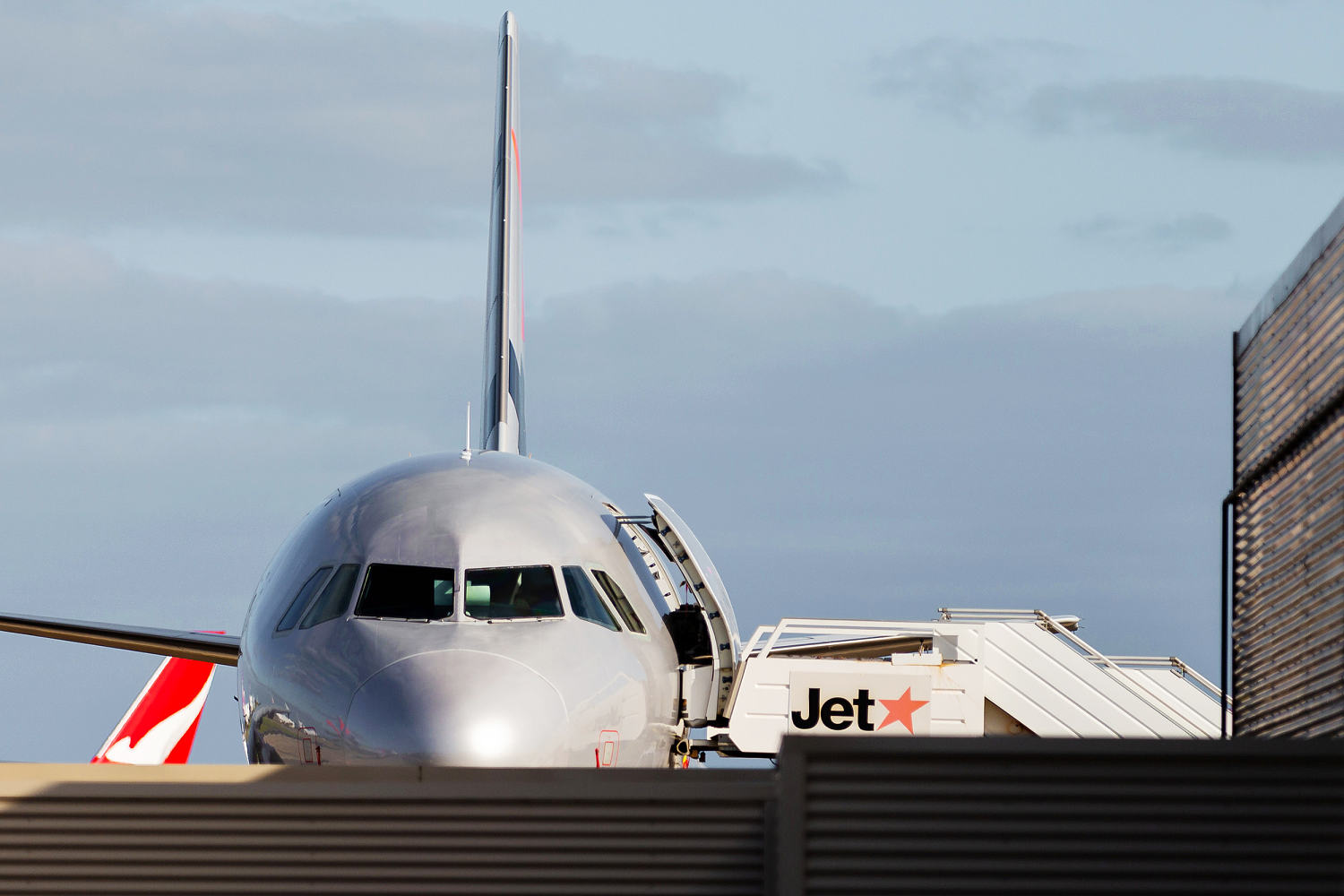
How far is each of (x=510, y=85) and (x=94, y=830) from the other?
23073 mm

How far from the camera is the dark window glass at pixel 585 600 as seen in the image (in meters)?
14.0

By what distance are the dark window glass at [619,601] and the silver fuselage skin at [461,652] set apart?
83mm

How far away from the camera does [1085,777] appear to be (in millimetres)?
8125

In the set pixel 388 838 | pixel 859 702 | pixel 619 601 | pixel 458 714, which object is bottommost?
pixel 388 838

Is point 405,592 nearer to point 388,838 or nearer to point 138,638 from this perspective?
point 388,838

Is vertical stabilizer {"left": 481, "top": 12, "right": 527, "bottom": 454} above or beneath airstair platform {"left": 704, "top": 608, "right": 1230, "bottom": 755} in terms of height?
above

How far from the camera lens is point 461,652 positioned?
1263 cm

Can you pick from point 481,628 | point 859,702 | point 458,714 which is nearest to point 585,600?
point 481,628

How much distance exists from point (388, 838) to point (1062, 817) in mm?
3080

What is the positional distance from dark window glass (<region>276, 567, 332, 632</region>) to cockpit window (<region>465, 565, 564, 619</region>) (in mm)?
1246

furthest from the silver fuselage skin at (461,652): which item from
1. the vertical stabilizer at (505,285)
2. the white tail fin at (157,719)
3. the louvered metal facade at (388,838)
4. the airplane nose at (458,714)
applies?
the white tail fin at (157,719)

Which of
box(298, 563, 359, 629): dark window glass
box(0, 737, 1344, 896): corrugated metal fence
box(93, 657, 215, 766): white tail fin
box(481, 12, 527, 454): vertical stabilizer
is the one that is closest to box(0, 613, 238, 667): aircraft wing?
box(481, 12, 527, 454): vertical stabilizer

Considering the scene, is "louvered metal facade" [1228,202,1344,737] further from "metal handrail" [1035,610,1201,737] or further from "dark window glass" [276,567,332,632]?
"metal handrail" [1035,610,1201,737]

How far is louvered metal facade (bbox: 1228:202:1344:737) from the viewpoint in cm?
→ 994
